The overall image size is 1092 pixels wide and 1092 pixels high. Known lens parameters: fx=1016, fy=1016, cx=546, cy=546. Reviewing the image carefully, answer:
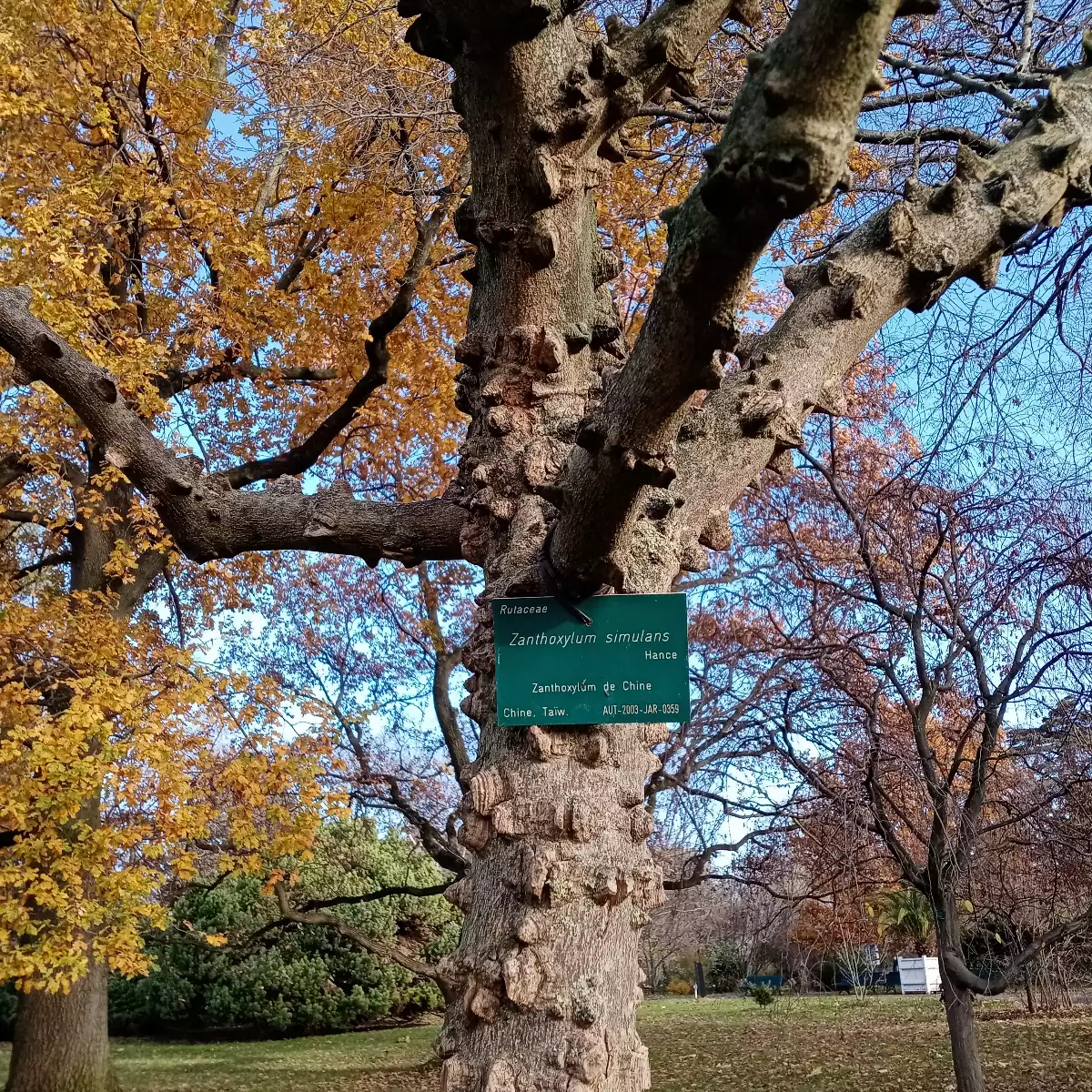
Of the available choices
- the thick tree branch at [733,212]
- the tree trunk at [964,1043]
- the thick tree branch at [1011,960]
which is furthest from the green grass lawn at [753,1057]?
the thick tree branch at [733,212]

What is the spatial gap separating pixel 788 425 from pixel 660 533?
1.95 ft

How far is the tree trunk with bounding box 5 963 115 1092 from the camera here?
899cm

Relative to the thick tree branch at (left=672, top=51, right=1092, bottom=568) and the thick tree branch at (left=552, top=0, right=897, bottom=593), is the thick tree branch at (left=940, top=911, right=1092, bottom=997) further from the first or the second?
the thick tree branch at (left=552, top=0, right=897, bottom=593)

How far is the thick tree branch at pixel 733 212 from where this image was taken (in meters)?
1.53

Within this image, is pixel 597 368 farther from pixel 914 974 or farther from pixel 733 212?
pixel 914 974

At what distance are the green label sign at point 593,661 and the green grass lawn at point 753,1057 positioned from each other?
6.76 metres

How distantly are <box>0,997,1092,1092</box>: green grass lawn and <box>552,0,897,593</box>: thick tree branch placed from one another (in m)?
7.51

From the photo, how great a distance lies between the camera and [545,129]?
3.42m

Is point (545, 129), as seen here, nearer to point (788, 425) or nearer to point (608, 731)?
point (788, 425)

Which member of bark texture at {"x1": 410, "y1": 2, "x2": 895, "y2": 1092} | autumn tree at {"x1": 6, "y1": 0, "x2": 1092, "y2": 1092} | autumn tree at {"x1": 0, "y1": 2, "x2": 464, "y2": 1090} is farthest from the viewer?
autumn tree at {"x1": 0, "y1": 2, "x2": 464, "y2": 1090}

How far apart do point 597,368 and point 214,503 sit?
5.25 ft

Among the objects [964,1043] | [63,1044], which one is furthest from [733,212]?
[63,1044]

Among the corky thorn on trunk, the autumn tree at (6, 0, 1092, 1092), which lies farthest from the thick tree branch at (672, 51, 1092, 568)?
the corky thorn on trunk

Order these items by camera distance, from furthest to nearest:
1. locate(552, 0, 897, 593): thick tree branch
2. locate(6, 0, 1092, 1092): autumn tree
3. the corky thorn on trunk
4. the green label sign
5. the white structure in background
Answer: the white structure in background < the corky thorn on trunk < the green label sign < locate(6, 0, 1092, 1092): autumn tree < locate(552, 0, 897, 593): thick tree branch
